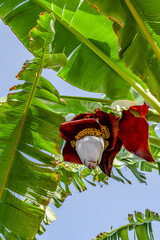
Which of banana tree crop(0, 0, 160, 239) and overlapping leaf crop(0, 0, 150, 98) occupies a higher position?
overlapping leaf crop(0, 0, 150, 98)

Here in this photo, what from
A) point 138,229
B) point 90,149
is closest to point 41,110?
point 90,149

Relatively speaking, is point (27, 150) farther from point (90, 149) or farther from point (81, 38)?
point (81, 38)

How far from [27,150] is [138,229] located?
3.99 feet

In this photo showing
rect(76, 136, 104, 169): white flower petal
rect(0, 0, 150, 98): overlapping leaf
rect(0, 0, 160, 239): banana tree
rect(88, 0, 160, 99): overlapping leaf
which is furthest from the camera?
rect(0, 0, 150, 98): overlapping leaf

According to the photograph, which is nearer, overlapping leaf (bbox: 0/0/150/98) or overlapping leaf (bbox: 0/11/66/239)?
overlapping leaf (bbox: 0/11/66/239)

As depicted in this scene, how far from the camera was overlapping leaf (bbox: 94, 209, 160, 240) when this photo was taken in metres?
2.23

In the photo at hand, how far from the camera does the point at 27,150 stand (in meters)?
1.59

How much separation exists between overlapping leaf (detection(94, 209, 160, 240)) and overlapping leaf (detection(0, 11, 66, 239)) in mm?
910

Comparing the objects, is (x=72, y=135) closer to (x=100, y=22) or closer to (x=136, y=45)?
(x=136, y=45)

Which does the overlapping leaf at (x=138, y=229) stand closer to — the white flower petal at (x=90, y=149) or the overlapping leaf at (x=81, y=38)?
the overlapping leaf at (x=81, y=38)

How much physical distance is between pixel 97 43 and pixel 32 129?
3.05 ft

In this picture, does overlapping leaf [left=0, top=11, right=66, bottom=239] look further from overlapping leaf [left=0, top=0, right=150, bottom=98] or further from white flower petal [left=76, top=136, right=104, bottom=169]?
overlapping leaf [left=0, top=0, right=150, bottom=98]

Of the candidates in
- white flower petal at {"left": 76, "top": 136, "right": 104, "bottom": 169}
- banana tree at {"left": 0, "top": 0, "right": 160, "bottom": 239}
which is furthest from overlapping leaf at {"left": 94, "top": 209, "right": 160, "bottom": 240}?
white flower petal at {"left": 76, "top": 136, "right": 104, "bottom": 169}

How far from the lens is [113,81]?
2225 mm
